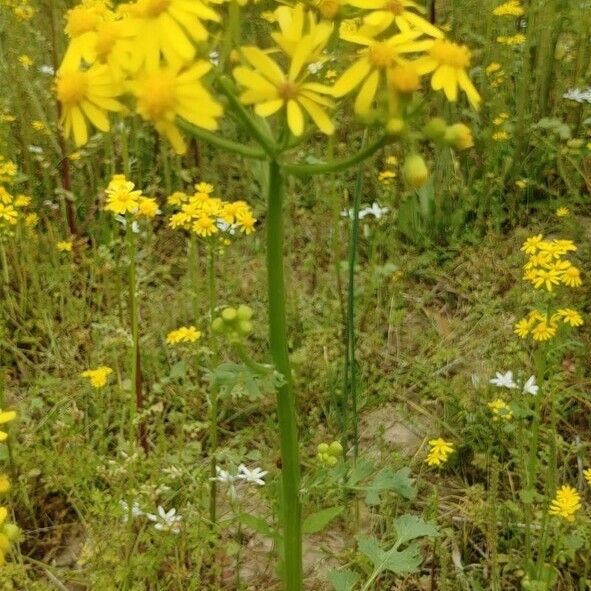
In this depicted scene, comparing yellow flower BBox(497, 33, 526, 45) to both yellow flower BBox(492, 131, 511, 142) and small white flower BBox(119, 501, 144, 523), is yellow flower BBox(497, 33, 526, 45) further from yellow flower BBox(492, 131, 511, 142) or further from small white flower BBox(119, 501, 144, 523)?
small white flower BBox(119, 501, 144, 523)

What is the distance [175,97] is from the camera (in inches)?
38.7

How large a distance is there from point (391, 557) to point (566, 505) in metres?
0.40

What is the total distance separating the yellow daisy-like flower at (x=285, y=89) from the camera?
1011 mm

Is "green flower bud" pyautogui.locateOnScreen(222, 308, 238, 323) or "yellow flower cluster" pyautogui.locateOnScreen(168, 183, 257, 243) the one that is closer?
"green flower bud" pyautogui.locateOnScreen(222, 308, 238, 323)

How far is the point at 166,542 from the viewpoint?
5.98 ft

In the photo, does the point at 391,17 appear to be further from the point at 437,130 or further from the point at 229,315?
the point at 229,315

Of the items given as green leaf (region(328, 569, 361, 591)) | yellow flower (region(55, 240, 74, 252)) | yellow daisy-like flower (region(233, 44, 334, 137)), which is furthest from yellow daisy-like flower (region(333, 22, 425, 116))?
yellow flower (region(55, 240, 74, 252))

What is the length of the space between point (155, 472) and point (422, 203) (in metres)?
1.56

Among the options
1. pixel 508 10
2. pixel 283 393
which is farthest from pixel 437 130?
pixel 508 10

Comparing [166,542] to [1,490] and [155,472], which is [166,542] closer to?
[155,472]

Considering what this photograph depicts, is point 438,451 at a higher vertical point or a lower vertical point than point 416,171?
lower

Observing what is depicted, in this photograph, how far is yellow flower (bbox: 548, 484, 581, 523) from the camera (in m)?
1.72

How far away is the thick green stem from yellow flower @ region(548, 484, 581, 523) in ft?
2.03

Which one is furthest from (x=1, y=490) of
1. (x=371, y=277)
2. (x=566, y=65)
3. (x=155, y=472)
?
(x=566, y=65)
